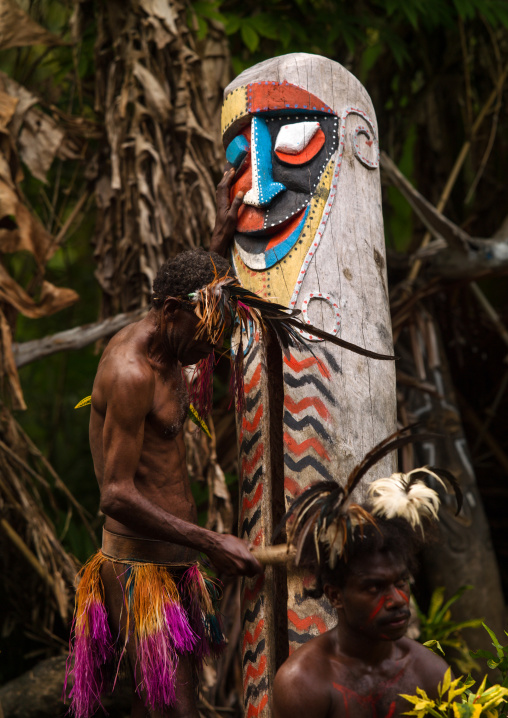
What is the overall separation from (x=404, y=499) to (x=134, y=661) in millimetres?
1182

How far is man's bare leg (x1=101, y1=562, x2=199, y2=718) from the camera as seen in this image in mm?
2770

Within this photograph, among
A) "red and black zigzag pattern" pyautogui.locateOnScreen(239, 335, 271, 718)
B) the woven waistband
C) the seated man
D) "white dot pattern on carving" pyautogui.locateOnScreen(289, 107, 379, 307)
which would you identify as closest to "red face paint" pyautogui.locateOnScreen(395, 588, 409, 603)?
the seated man

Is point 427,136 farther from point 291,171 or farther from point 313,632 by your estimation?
point 313,632

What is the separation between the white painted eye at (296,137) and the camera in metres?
3.19

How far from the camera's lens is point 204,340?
2.79 metres

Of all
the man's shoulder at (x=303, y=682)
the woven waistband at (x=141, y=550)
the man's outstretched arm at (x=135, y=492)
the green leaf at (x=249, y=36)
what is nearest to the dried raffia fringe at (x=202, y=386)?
the man's outstretched arm at (x=135, y=492)

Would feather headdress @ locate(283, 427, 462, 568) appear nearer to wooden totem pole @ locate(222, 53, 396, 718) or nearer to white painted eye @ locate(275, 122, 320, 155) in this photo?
wooden totem pole @ locate(222, 53, 396, 718)

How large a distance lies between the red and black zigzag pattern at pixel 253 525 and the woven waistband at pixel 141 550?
274mm

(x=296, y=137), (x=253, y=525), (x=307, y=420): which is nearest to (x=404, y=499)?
(x=307, y=420)

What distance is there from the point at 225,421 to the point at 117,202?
1.76 meters

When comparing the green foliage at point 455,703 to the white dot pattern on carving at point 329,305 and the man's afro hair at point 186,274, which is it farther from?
the man's afro hair at point 186,274


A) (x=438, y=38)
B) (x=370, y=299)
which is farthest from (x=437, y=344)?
(x=370, y=299)

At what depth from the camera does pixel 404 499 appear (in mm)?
2258

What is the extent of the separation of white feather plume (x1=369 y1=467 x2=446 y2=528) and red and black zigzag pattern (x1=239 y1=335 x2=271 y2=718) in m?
0.79
